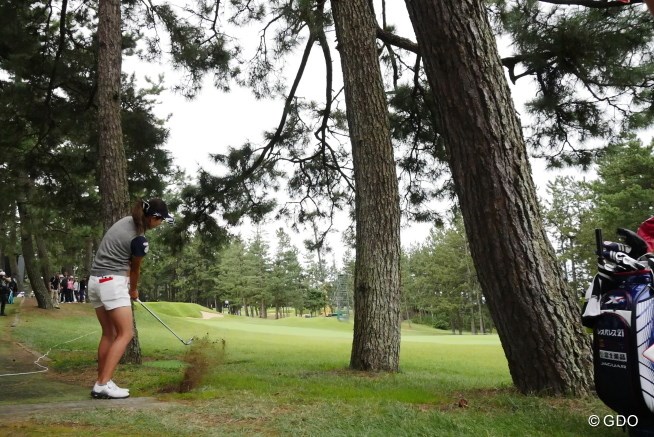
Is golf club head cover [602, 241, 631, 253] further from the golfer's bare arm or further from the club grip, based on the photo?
the golfer's bare arm

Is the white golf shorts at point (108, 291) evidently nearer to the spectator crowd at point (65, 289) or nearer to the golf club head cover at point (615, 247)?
the golf club head cover at point (615, 247)

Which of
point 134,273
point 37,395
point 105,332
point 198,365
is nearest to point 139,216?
point 134,273

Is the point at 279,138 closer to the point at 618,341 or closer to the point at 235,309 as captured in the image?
the point at 618,341

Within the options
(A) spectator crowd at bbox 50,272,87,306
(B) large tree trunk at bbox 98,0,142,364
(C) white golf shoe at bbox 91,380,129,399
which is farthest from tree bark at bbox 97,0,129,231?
(A) spectator crowd at bbox 50,272,87,306

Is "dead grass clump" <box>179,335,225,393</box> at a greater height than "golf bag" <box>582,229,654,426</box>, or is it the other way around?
"golf bag" <box>582,229,654,426</box>

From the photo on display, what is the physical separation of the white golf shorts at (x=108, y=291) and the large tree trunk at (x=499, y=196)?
2.45m

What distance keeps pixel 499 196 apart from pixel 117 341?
2742 mm

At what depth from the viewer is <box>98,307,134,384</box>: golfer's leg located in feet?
11.7

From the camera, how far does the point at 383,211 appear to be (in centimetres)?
578

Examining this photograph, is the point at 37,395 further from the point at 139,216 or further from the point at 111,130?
the point at 111,130

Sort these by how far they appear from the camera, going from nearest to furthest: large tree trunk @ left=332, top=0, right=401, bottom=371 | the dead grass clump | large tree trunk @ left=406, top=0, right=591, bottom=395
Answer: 1. large tree trunk @ left=406, top=0, right=591, bottom=395
2. the dead grass clump
3. large tree trunk @ left=332, top=0, right=401, bottom=371

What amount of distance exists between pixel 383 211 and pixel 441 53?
2.89m

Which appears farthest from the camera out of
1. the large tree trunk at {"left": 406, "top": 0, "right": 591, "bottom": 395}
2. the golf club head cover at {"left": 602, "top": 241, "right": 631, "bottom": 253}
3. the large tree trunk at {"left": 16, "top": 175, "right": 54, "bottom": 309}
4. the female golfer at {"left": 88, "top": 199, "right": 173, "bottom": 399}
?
the large tree trunk at {"left": 16, "top": 175, "right": 54, "bottom": 309}

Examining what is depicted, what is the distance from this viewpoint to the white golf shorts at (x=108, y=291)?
11.8ft
